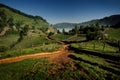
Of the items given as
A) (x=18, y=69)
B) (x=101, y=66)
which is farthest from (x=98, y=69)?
(x=18, y=69)

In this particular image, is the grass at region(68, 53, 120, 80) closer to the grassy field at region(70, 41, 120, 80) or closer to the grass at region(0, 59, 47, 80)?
the grassy field at region(70, 41, 120, 80)

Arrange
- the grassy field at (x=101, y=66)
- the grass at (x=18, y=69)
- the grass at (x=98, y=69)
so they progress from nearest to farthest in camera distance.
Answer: the grass at (x=98, y=69) → the grassy field at (x=101, y=66) → the grass at (x=18, y=69)

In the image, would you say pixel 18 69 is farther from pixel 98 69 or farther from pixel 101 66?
pixel 101 66

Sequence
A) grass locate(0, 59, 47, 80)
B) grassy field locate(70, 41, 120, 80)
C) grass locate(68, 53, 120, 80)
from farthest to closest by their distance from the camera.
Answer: grass locate(0, 59, 47, 80), grassy field locate(70, 41, 120, 80), grass locate(68, 53, 120, 80)

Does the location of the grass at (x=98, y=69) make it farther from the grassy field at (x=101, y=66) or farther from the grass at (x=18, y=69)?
the grass at (x=18, y=69)

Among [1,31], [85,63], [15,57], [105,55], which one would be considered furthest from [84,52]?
[1,31]

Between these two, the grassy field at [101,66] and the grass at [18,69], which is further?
the grass at [18,69]

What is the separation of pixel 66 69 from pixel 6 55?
23328mm

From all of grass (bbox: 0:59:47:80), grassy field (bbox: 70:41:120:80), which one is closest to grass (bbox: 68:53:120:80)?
grassy field (bbox: 70:41:120:80)

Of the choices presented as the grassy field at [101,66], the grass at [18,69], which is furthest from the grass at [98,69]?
the grass at [18,69]

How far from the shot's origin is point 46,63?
1588 inches

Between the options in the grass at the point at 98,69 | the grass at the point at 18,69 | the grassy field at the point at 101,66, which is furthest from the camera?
the grass at the point at 18,69

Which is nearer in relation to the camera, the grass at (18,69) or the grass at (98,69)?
the grass at (98,69)

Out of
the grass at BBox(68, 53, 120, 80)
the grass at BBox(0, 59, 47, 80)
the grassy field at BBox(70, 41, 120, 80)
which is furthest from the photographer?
the grass at BBox(0, 59, 47, 80)
